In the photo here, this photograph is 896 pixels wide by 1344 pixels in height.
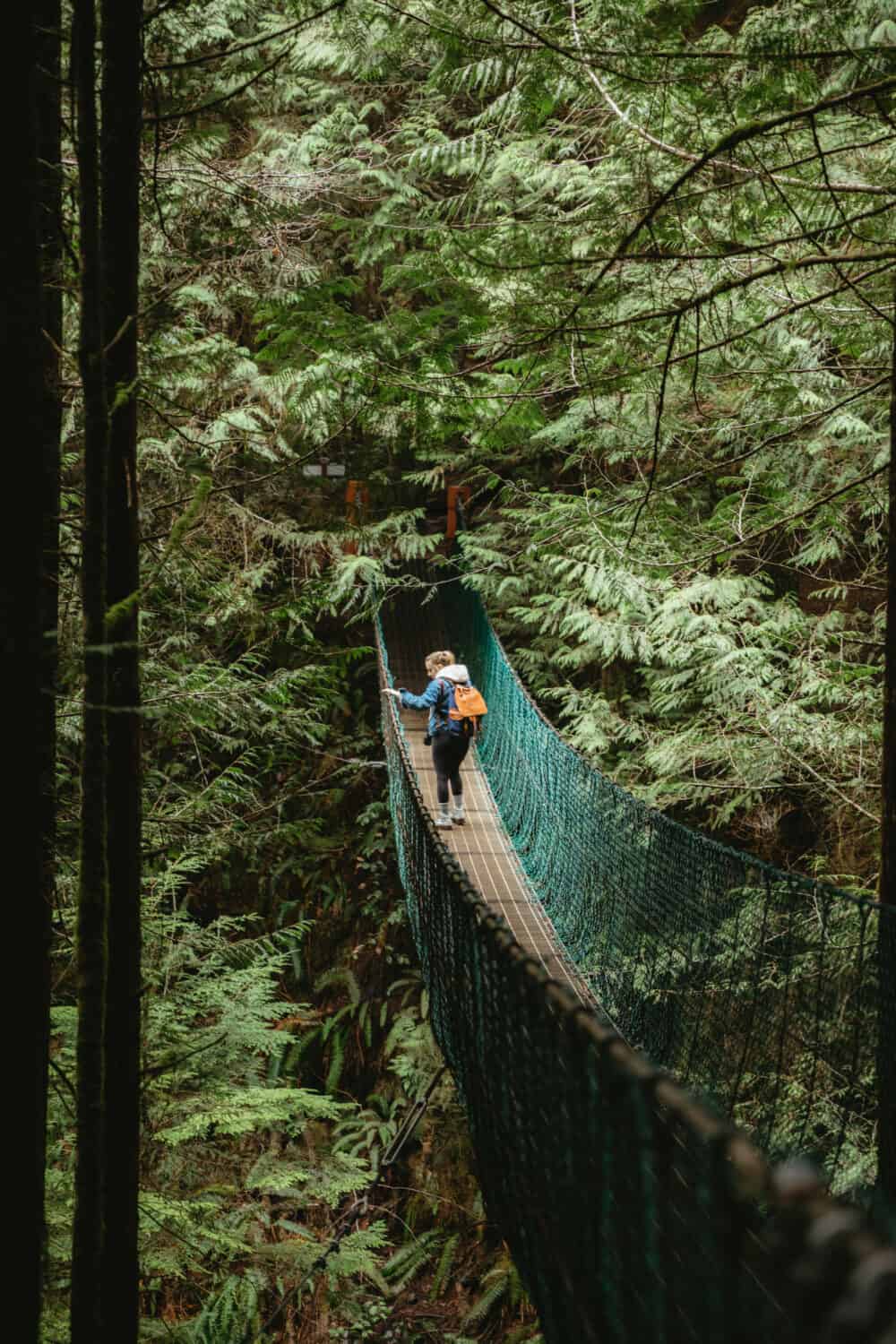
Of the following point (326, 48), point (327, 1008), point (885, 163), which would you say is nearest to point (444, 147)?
point (326, 48)

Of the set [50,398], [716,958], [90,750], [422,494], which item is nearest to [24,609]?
[90,750]

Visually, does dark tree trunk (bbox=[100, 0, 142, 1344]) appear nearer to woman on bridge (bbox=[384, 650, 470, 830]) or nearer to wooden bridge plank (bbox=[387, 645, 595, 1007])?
wooden bridge plank (bbox=[387, 645, 595, 1007])

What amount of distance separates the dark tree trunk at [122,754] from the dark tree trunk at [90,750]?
0.86ft

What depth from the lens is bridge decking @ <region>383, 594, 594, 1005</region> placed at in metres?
3.46

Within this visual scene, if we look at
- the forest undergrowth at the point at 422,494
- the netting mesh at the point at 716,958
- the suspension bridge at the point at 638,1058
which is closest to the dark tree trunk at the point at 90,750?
the forest undergrowth at the point at 422,494

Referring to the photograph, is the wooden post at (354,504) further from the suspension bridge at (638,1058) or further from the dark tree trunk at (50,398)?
the dark tree trunk at (50,398)

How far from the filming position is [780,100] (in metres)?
2.25

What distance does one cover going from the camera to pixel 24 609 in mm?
1346

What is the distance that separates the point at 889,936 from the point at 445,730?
8.55 ft

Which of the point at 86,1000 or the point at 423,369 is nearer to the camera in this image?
the point at 86,1000

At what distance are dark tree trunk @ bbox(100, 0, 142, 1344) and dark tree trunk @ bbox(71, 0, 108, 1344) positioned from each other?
10.3 inches

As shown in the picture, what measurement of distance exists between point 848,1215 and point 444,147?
4826mm

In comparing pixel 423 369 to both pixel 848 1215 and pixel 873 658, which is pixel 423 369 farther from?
pixel 873 658

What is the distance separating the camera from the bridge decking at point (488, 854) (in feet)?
11.4
